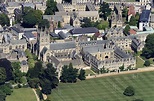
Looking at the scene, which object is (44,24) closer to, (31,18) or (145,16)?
(31,18)

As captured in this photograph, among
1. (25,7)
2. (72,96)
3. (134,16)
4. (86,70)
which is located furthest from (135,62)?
(25,7)

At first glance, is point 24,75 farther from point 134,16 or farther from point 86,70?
point 134,16

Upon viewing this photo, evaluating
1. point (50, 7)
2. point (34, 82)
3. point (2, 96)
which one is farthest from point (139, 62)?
point (50, 7)

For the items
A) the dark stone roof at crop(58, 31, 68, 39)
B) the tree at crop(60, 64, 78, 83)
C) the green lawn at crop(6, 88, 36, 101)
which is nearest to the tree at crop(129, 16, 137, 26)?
the dark stone roof at crop(58, 31, 68, 39)

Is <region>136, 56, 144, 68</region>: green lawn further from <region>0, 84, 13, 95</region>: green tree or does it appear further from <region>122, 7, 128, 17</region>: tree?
<region>0, 84, 13, 95</region>: green tree

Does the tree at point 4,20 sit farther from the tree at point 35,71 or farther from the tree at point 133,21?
the tree at point 133,21

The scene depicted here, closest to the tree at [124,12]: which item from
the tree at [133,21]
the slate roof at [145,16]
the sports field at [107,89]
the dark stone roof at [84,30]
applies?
the tree at [133,21]
